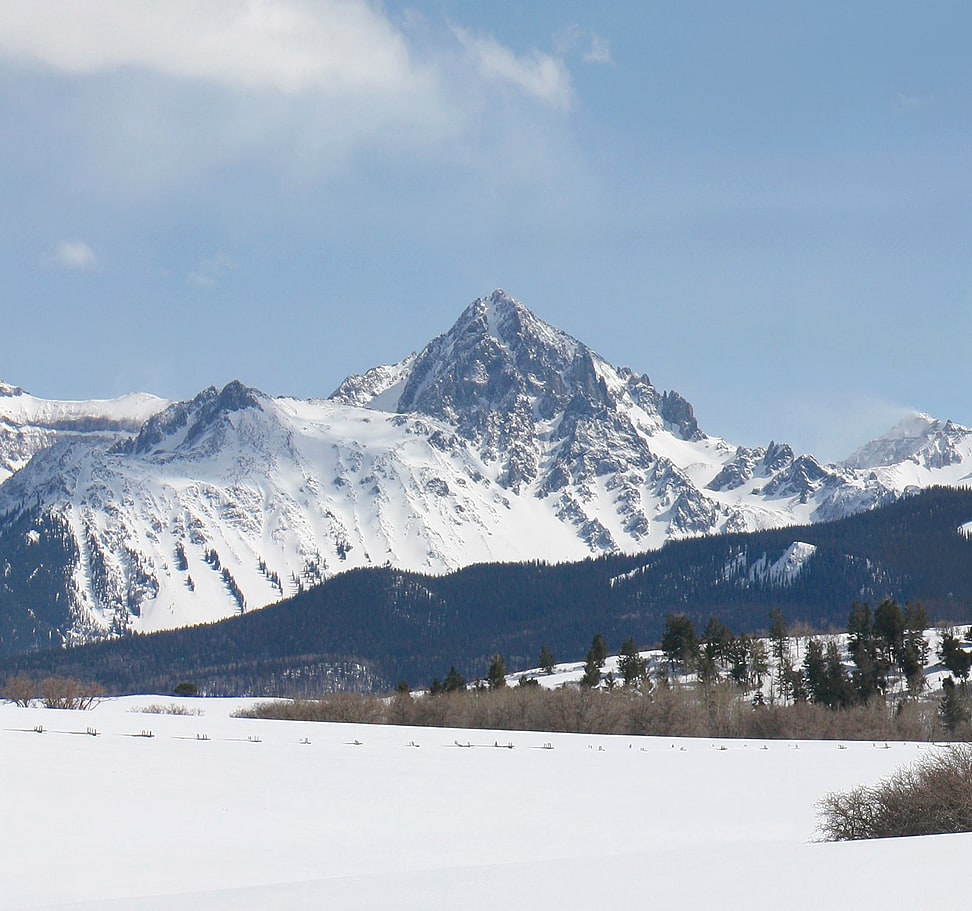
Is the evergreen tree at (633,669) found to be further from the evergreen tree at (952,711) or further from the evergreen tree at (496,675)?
the evergreen tree at (952,711)

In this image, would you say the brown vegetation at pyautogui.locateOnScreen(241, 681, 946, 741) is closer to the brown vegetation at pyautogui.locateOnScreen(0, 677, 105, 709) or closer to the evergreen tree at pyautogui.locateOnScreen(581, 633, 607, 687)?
the brown vegetation at pyautogui.locateOnScreen(0, 677, 105, 709)

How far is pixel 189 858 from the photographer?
21.6 m

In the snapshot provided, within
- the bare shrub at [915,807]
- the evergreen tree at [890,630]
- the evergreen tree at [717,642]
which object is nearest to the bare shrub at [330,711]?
the evergreen tree at [717,642]

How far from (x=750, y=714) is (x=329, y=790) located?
69.9m

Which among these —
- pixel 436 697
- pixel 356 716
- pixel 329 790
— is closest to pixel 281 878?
pixel 329 790

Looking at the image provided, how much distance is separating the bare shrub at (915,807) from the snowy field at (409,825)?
5.89 ft

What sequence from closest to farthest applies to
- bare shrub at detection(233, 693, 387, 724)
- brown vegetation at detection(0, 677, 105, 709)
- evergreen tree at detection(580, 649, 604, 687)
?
brown vegetation at detection(0, 677, 105, 709)
bare shrub at detection(233, 693, 387, 724)
evergreen tree at detection(580, 649, 604, 687)

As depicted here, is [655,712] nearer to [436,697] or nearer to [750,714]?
[750,714]

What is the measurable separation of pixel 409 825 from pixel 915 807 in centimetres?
1172

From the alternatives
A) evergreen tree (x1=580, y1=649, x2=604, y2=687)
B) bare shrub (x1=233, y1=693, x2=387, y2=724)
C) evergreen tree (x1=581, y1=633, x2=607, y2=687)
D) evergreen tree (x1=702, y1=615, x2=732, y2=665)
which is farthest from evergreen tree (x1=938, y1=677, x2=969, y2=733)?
bare shrub (x1=233, y1=693, x2=387, y2=724)

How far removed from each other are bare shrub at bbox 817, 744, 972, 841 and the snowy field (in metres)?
1.79

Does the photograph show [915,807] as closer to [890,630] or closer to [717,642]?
[890,630]

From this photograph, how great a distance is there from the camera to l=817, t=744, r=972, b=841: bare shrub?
23094mm

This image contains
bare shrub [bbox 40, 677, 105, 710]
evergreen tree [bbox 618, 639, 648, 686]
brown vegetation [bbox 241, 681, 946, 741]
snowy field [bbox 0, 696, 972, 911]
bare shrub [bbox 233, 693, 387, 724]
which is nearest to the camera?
snowy field [bbox 0, 696, 972, 911]
